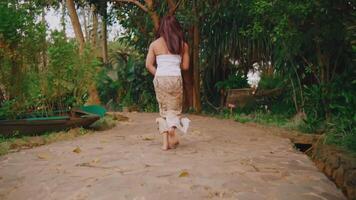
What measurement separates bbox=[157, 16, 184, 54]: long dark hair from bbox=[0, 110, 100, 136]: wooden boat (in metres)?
3.02

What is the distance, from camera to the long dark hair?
5.89 meters

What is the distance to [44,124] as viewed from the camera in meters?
7.77

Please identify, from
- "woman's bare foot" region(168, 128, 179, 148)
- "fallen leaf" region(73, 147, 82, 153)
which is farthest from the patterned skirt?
"fallen leaf" region(73, 147, 82, 153)

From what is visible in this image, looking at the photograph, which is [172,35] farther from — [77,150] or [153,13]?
[153,13]

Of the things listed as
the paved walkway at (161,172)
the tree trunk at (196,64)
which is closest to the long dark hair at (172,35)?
the paved walkway at (161,172)

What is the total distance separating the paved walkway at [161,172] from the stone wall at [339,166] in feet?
1.32

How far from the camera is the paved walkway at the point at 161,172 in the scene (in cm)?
376

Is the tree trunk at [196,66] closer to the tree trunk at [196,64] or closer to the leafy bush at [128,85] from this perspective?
the tree trunk at [196,64]

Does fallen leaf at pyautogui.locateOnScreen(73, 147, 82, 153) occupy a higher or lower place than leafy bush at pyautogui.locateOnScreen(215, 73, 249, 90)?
lower

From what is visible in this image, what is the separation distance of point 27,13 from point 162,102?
135 inches

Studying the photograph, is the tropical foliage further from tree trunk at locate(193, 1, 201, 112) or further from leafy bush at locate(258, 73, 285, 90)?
leafy bush at locate(258, 73, 285, 90)

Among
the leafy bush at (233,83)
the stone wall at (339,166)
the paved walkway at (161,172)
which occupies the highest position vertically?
the leafy bush at (233,83)

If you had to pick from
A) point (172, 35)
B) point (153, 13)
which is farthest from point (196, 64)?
point (172, 35)

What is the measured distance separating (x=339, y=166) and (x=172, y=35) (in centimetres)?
271
